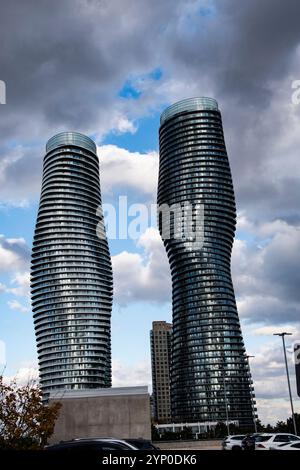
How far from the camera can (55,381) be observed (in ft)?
652

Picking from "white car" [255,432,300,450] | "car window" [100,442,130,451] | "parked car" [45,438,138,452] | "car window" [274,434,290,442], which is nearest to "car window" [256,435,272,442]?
"white car" [255,432,300,450]

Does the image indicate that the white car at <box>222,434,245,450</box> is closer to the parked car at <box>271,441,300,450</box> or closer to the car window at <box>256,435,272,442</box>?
the car window at <box>256,435,272,442</box>

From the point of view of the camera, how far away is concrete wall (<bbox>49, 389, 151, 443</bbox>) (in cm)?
4784

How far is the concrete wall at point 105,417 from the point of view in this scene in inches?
1884

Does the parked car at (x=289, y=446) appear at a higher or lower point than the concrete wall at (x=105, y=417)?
lower

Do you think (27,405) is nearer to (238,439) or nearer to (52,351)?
(238,439)

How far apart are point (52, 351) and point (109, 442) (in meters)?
189

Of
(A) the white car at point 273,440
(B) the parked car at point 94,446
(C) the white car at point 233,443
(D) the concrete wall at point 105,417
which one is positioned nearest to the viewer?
(B) the parked car at point 94,446

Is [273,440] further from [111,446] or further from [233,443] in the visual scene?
[111,446]

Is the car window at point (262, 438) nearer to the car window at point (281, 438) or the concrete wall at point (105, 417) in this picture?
the car window at point (281, 438)

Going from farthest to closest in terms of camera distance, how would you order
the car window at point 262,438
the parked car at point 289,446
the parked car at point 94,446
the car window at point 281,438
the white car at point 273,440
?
the car window at point 262,438 → the car window at point 281,438 → the white car at point 273,440 → the parked car at point 289,446 → the parked car at point 94,446

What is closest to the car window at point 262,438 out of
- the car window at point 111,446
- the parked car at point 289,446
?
the parked car at point 289,446

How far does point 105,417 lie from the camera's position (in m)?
48.4
